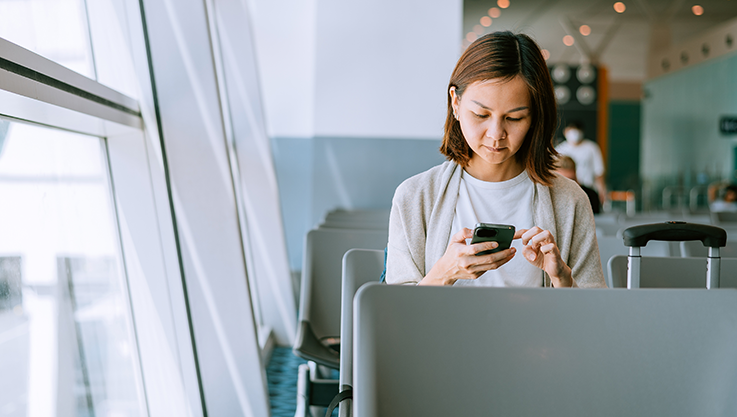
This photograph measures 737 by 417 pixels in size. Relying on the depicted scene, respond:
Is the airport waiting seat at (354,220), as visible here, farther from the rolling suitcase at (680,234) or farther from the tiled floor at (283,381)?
the rolling suitcase at (680,234)

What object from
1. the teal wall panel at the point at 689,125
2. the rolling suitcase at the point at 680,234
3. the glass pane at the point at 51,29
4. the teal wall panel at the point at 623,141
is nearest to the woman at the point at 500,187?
the rolling suitcase at the point at 680,234

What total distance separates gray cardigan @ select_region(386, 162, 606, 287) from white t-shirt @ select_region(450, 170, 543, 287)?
0.02 meters

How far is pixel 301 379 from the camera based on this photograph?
1.76m

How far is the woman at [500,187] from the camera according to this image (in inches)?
44.7

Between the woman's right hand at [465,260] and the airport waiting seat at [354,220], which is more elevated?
the woman's right hand at [465,260]

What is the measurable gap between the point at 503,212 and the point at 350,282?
1.42 ft

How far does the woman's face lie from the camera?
1.13m

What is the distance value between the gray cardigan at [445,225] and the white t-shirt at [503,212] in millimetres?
23

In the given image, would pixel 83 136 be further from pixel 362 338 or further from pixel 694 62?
pixel 694 62

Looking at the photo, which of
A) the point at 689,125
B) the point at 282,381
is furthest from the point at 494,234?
the point at 689,125

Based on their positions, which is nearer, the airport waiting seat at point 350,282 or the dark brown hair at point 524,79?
the dark brown hair at point 524,79

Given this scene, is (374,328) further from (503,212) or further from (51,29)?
(51,29)

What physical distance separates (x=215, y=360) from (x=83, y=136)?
35.4 inches

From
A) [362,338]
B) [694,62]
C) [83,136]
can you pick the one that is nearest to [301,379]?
[83,136]
